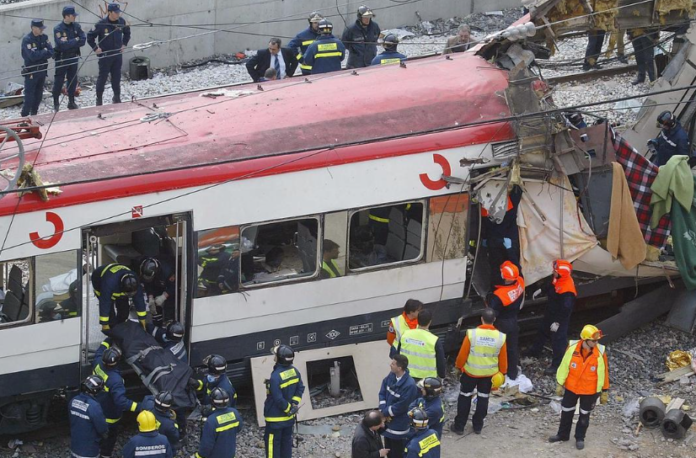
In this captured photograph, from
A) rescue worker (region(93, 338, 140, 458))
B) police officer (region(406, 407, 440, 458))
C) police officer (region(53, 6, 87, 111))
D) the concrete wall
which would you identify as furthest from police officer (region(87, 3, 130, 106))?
police officer (region(406, 407, 440, 458))

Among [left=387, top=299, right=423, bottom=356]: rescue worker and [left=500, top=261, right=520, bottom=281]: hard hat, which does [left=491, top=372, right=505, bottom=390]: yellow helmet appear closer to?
[left=387, top=299, right=423, bottom=356]: rescue worker

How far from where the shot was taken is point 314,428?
38.0 feet

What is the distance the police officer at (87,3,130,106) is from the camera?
1741 cm

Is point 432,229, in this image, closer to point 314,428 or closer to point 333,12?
point 314,428

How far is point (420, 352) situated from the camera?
10695mm

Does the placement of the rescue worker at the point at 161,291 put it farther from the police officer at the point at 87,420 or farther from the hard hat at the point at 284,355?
the hard hat at the point at 284,355

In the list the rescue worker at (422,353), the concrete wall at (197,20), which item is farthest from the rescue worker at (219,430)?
the concrete wall at (197,20)

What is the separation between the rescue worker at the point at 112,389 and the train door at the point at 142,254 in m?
0.45

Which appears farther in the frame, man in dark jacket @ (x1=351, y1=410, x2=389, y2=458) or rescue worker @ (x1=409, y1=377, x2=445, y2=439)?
rescue worker @ (x1=409, y1=377, x2=445, y2=439)

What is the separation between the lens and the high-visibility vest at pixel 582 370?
10.7m

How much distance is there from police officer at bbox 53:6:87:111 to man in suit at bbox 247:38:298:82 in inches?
105

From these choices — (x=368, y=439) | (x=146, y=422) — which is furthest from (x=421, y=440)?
(x=146, y=422)

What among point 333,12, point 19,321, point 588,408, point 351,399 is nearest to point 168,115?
point 19,321

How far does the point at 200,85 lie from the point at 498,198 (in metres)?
8.74
